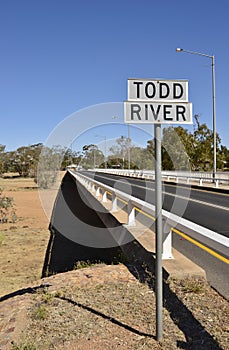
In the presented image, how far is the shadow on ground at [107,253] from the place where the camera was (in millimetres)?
4030

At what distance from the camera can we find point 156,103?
12.7 feet

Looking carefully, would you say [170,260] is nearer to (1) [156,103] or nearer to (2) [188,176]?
(1) [156,103]

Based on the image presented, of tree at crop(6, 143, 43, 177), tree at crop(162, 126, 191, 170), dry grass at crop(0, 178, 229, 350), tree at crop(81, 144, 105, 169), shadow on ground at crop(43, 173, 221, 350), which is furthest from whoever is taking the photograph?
tree at crop(6, 143, 43, 177)

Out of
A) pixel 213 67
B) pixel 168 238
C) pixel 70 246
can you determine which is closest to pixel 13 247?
pixel 70 246

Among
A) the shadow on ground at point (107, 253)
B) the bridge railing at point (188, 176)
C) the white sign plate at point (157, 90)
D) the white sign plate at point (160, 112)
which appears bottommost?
the shadow on ground at point (107, 253)

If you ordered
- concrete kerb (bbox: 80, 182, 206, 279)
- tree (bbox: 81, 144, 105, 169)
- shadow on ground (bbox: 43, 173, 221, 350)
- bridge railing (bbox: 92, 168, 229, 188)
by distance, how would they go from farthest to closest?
tree (bbox: 81, 144, 105, 169), bridge railing (bbox: 92, 168, 229, 188), concrete kerb (bbox: 80, 182, 206, 279), shadow on ground (bbox: 43, 173, 221, 350)

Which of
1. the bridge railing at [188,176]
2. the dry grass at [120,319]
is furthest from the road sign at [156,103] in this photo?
the bridge railing at [188,176]

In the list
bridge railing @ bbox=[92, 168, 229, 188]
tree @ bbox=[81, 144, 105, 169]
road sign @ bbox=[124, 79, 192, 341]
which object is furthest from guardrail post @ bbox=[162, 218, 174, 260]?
tree @ bbox=[81, 144, 105, 169]

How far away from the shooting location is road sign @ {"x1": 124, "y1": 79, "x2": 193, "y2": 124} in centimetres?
382

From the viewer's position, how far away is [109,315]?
4500 mm

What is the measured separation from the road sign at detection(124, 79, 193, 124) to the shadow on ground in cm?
218

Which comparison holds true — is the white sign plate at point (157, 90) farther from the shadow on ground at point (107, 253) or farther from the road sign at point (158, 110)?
the shadow on ground at point (107, 253)

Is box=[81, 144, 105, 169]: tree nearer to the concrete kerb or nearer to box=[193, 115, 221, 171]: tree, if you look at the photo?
box=[193, 115, 221, 171]: tree

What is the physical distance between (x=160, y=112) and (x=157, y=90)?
0.23 m
